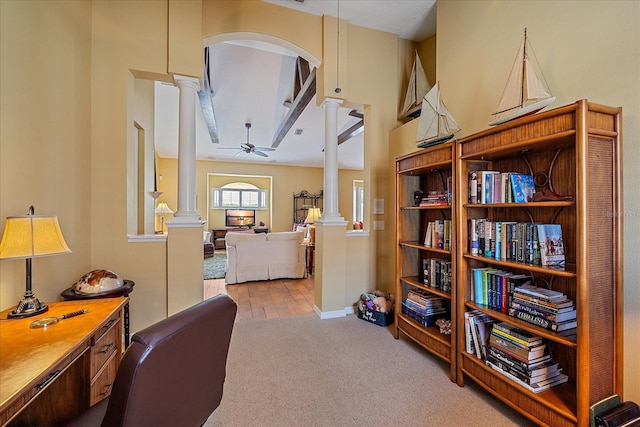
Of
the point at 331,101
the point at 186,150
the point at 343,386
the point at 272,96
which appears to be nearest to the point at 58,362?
the point at 343,386

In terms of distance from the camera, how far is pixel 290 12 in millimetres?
3188

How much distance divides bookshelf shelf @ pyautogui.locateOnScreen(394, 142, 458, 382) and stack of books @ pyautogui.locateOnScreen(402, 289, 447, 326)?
0.01 meters

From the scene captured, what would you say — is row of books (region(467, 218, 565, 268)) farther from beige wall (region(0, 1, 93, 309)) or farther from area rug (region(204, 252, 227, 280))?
area rug (region(204, 252, 227, 280))

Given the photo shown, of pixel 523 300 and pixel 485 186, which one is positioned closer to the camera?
pixel 523 300

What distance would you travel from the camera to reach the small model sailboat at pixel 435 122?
2332 mm

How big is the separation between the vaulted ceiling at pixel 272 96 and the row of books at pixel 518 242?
2.64 meters

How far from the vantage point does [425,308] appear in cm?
251

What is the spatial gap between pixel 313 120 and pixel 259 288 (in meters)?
3.76

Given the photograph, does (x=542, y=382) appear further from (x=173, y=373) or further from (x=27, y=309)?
(x=27, y=309)

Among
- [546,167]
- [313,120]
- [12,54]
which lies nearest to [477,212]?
[546,167]

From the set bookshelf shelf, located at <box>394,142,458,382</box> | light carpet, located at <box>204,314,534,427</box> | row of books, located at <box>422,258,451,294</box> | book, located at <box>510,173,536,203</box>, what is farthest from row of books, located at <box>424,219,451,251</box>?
light carpet, located at <box>204,314,534,427</box>

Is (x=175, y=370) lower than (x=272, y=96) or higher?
lower

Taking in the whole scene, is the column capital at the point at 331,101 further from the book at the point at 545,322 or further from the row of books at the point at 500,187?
the book at the point at 545,322

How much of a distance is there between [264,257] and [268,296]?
95 centimetres
